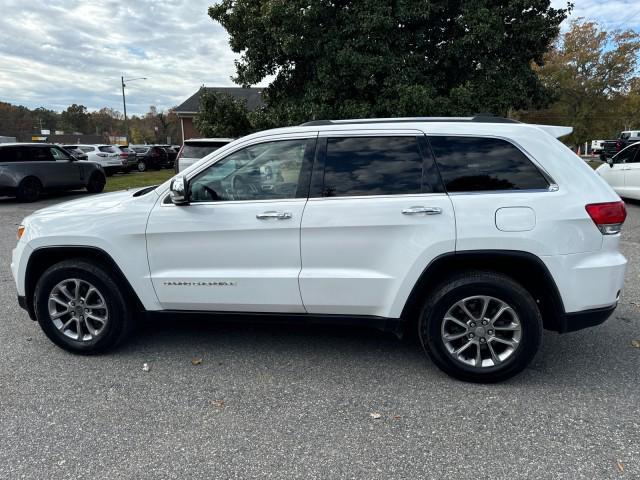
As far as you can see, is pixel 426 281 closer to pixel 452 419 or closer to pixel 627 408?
pixel 452 419

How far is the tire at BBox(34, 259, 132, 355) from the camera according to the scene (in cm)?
374

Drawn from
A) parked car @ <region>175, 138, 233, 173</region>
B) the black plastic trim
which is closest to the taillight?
the black plastic trim

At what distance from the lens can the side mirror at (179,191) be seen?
3412 millimetres

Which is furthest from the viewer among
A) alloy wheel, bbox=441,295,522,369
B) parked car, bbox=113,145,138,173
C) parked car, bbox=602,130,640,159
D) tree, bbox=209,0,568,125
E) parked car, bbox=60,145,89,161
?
parked car, bbox=602,130,640,159

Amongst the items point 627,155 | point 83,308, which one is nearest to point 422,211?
point 83,308

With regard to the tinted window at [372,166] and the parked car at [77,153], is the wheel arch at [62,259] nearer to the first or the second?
the tinted window at [372,166]

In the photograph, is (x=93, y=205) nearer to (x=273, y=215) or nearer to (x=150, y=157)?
(x=273, y=215)

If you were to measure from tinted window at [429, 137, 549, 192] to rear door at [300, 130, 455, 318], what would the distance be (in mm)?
113

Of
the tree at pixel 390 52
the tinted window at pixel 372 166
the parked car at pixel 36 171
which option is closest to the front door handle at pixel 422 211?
the tinted window at pixel 372 166

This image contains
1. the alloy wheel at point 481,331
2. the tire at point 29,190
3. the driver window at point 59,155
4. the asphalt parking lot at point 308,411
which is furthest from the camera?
the driver window at point 59,155

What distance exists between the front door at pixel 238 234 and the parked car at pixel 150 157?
25.8 metres

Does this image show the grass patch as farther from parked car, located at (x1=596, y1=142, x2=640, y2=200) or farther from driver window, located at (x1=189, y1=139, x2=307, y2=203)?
parked car, located at (x1=596, y1=142, x2=640, y2=200)

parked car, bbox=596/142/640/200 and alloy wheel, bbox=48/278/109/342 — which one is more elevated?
parked car, bbox=596/142/640/200

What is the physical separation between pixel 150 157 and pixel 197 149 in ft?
59.6
